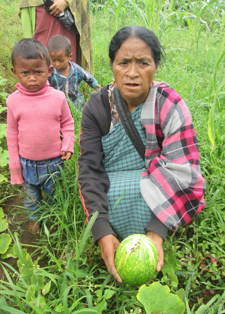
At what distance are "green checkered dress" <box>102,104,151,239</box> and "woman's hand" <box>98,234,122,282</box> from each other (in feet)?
0.88

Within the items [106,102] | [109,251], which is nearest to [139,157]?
[106,102]

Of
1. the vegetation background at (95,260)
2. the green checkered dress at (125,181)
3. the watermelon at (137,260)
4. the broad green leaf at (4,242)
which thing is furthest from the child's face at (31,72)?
the watermelon at (137,260)

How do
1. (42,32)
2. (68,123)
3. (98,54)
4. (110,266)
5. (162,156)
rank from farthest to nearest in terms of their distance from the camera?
(98,54)
(42,32)
(68,123)
(162,156)
(110,266)

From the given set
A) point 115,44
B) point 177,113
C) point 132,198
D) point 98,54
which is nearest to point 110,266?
point 132,198

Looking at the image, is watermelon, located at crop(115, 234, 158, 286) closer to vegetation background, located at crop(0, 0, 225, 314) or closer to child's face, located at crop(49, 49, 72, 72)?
vegetation background, located at crop(0, 0, 225, 314)

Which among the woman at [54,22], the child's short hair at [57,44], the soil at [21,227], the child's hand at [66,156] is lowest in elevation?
the soil at [21,227]

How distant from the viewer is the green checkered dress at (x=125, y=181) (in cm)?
194

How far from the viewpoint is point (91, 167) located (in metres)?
2.04

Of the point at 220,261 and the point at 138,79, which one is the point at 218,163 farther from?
the point at 138,79

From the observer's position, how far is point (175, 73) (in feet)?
15.0

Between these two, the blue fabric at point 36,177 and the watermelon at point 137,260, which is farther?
the blue fabric at point 36,177

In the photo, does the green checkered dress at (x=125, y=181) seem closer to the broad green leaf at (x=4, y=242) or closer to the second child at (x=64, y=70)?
the broad green leaf at (x=4, y=242)

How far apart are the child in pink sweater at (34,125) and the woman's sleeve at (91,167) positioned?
274 mm

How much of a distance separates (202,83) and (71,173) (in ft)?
10.1
